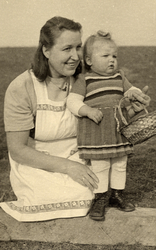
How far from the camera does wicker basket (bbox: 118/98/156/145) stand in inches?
94.7

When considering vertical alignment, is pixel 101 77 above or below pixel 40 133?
above

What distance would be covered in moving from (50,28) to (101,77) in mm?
525

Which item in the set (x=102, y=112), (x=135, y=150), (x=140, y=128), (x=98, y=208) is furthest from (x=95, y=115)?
(x=135, y=150)

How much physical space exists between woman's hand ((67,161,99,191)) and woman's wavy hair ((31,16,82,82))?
0.73 m

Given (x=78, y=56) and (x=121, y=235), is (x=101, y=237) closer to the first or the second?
(x=121, y=235)

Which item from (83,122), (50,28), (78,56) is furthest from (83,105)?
(50,28)

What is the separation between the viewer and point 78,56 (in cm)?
278

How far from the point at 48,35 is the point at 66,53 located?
0.20m

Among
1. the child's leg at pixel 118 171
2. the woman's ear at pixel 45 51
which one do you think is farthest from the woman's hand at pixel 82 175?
the woman's ear at pixel 45 51

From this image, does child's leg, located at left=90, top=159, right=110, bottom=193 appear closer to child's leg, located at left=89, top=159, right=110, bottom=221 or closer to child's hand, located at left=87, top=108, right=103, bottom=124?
child's leg, located at left=89, top=159, right=110, bottom=221

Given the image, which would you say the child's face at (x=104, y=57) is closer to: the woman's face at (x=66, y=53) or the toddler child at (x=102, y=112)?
the toddler child at (x=102, y=112)

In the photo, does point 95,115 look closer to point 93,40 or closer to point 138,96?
point 138,96

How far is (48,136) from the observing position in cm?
285

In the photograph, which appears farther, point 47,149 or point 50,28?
point 47,149
